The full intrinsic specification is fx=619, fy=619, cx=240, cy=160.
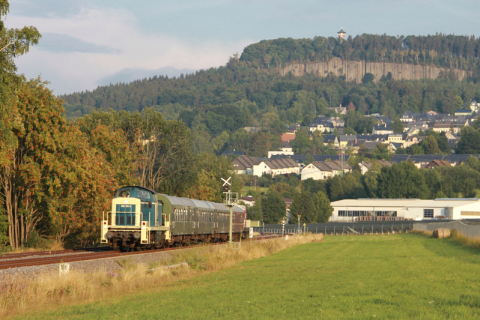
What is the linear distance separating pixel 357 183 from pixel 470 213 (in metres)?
57.2

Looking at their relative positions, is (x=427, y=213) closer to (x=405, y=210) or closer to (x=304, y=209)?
(x=405, y=210)

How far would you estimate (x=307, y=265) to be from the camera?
98.8ft

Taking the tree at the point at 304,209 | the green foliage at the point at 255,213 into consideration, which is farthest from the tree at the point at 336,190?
the green foliage at the point at 255,213

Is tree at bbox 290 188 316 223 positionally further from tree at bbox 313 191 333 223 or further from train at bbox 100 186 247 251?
train at bbox 100 186 247 251

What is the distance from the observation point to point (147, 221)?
34219 millimetres

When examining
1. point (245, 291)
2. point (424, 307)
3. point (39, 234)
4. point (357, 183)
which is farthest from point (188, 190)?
A: point (357, 183)

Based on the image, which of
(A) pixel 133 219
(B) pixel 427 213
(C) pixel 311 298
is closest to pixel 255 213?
(B) pixel 427 213

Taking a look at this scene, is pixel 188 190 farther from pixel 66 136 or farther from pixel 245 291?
pixel 245 291

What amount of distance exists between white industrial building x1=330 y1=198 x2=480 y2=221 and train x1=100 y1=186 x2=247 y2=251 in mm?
83543

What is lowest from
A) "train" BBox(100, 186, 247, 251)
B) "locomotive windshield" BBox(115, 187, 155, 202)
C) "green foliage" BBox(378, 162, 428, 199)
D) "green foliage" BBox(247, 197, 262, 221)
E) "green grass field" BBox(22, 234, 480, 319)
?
"green foliage" BBox(247, 197, 262, 221)

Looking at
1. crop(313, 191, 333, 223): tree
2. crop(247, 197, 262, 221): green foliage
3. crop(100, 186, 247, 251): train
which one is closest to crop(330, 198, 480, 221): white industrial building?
crop(313, 191, 333, 223): tree

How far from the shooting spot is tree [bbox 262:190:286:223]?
134 metres

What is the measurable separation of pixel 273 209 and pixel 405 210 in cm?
2852

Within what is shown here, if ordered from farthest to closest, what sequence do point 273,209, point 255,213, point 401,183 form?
point 401,183 → point 273,209 → point 255,213
